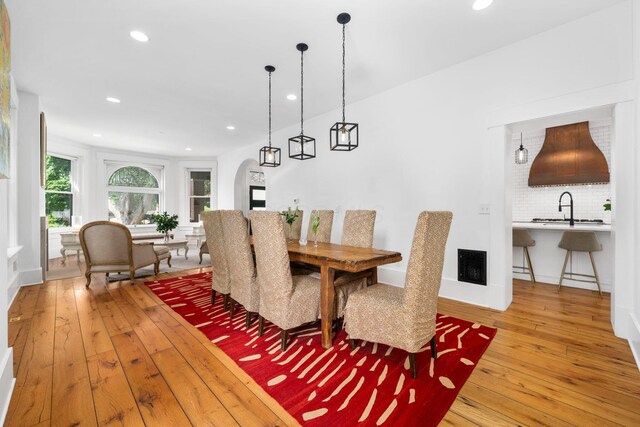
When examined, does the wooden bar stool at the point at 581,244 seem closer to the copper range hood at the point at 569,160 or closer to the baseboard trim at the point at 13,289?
the copper range hood at the point at 569,160

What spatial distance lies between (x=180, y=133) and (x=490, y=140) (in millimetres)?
5862

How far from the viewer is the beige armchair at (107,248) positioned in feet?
12.8

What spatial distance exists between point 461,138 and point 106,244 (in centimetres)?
497

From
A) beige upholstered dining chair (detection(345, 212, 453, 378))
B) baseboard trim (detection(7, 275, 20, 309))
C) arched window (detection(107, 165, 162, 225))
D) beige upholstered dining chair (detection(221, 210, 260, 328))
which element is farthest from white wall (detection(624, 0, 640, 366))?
arched window (detection(107, 165, 162, 225))

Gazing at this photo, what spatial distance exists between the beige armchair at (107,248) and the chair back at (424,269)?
391 cm

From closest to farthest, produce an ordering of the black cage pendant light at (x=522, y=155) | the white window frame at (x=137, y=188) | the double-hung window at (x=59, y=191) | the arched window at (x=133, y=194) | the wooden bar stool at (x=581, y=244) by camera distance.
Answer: the wooden bar stool at (x=581, y=244) → the black cage pendant light at (x=522, y=155) → the double-hung window at (x=59, y=191) → the white window frame at (x=137, y=188) → the arched window at (x=133, y=194)

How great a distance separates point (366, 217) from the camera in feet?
10.0

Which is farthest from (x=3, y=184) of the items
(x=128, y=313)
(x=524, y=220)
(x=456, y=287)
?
(x=524, y=220)

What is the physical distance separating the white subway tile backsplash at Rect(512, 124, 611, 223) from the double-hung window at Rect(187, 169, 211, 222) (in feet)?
25.9

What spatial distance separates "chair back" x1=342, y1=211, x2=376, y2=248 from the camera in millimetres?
2998

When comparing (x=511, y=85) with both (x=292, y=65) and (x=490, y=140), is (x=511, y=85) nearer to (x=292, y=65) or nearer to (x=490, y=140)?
(x=490, y=140)

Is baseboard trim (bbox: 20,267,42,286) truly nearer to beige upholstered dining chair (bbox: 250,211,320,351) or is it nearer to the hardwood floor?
the hardwood floor

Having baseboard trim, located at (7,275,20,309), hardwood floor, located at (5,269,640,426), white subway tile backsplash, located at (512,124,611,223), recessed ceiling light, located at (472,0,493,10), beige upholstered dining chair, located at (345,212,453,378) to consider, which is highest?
recessed ceiling light, located at (472,0,493,10)

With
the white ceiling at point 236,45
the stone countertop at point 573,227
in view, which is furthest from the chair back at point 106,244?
the stone countertop at point 573,227
